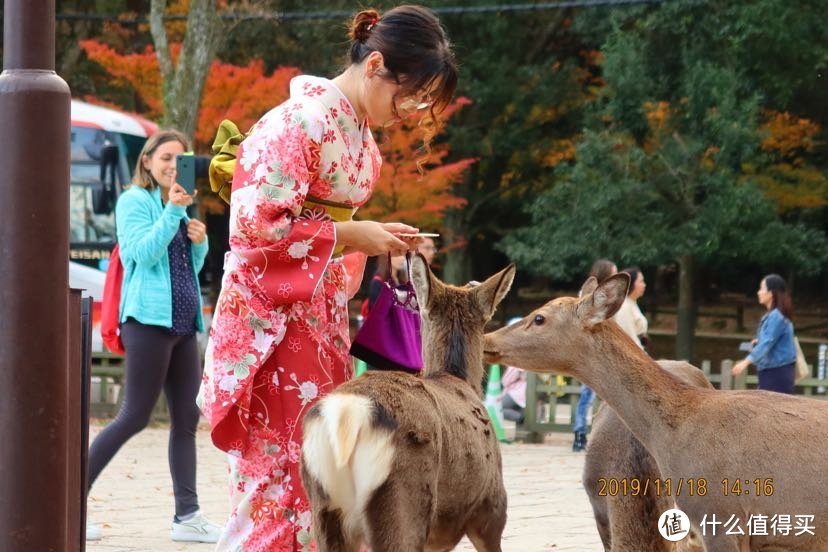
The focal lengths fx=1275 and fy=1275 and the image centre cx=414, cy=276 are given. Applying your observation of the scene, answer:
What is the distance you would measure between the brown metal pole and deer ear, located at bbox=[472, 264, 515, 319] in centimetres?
141

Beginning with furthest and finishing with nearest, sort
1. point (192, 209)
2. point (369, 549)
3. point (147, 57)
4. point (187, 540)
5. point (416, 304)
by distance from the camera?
point (147, 57) → point (192, 209) → point (187, 540) → point (416, 304) → point (369, 549)

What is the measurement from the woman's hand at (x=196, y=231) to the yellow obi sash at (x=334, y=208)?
9.55 ft

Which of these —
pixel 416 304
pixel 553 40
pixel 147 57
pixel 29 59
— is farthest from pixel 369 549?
pixel 553 40

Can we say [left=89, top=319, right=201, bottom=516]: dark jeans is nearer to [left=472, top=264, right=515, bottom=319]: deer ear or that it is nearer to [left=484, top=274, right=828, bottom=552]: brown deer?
[left=484, top=274, right=828, bottom=552]: brown deer

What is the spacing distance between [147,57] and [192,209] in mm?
3616

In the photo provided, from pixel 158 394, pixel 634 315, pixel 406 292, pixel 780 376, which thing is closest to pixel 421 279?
pixel 406 292

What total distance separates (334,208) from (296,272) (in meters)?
0.30

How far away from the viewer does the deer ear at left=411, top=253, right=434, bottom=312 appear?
4.23 metres

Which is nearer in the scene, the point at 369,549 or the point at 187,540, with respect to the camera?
the point at 369,549

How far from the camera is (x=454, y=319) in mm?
4340

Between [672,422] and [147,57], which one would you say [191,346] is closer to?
[672,422]

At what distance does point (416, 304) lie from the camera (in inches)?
174

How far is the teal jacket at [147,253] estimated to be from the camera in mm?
6617

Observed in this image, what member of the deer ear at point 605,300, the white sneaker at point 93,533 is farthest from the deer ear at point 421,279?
the white sneaker at point 93,533
